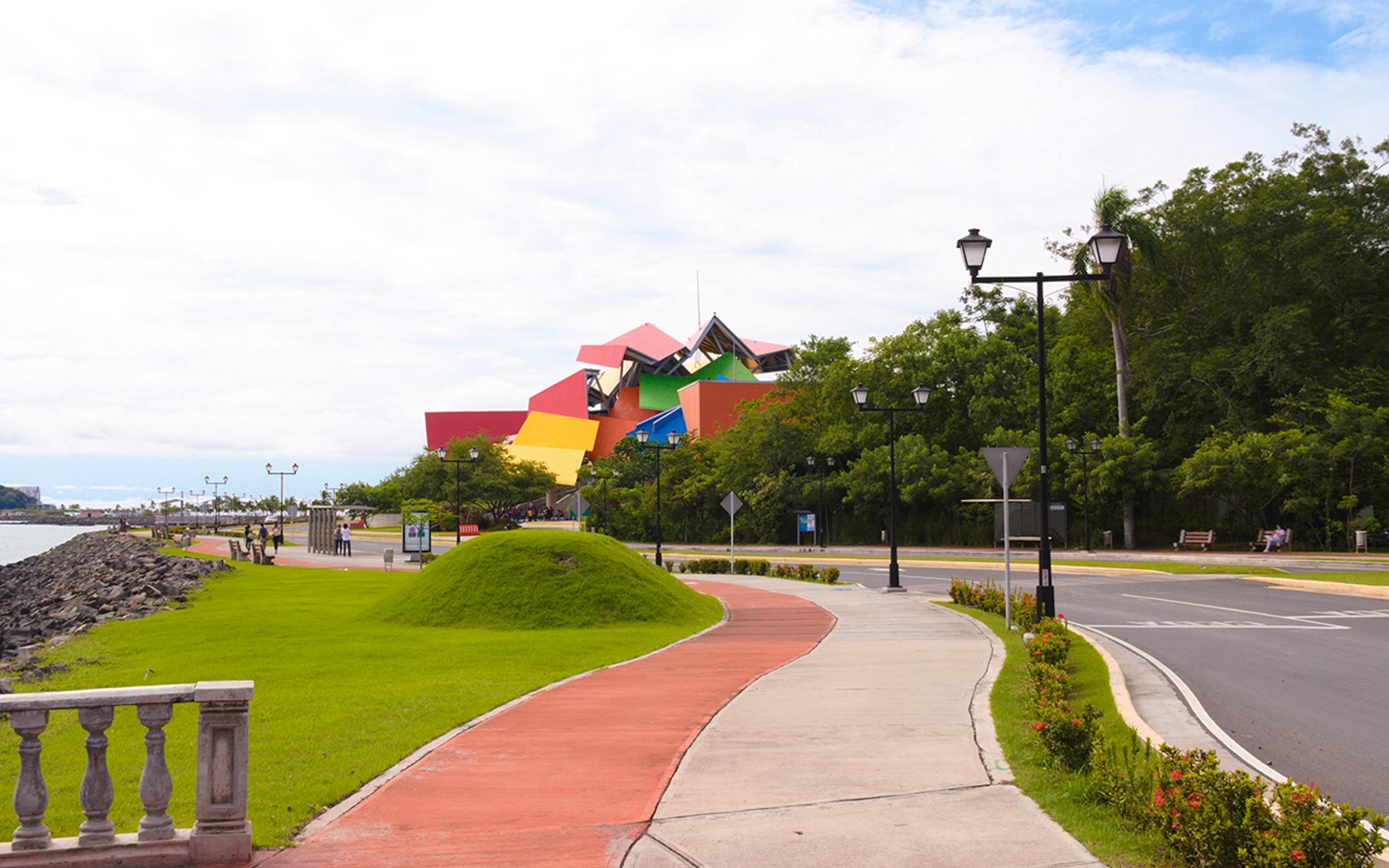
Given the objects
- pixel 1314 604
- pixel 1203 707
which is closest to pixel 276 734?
pixel 1203 707

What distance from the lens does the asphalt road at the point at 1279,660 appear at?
26.3ft

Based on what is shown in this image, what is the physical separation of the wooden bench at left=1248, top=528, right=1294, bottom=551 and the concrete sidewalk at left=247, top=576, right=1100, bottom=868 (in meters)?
34.8

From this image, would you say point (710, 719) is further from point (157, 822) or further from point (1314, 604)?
point (1314, 604)

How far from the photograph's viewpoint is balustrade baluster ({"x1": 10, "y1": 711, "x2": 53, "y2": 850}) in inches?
200

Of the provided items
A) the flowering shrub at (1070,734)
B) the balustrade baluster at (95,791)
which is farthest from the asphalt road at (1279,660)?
the balustrade baluster at (95,791)

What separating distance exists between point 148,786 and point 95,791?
24cm

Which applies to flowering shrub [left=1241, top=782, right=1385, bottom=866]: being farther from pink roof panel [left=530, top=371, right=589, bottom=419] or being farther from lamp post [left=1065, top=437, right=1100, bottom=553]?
pink roof panel [left=530, top=371, right=589, bottom=419]

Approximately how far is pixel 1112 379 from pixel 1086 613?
37565mm

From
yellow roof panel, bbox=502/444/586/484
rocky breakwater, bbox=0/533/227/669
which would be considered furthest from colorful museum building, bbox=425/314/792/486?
rocky breakwater, bbox=0/533/227/669

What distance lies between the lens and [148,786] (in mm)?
5227

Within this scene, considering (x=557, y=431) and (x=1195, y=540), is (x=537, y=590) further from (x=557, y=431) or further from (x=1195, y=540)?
(x=557, y=431)

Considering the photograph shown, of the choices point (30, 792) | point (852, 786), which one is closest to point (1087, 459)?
point (852, 786)

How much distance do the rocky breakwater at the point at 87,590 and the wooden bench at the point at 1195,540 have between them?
38588 mm

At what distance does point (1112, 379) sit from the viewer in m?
54.7
